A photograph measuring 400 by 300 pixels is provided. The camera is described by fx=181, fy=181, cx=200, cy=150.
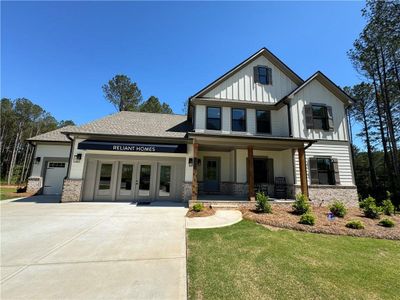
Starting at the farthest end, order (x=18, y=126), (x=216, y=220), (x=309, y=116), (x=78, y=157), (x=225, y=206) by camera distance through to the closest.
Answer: (x=18, y=126) → (x=309, y=116) → (x=78, y=157) → (x=225, y=206) → (x=216, y=220)

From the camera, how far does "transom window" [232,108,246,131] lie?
42.9 feet

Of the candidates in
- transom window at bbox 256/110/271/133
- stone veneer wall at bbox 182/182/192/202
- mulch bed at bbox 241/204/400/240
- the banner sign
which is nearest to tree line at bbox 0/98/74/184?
the banner sign

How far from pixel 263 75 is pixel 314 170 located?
25.6ft

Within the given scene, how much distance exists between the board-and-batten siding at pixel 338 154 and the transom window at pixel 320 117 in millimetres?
1232

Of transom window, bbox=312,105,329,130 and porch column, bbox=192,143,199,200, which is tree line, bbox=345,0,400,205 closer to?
transom window, bbox=312,105,329,130

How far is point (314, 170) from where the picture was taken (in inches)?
468

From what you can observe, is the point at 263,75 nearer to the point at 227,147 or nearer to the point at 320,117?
the point at 320,117

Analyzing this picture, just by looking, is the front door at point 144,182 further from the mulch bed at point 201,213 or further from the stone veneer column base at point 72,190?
the mulch bed at point 201,213

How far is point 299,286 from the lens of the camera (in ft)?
10.5

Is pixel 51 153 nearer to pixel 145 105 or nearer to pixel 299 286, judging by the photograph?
pixel 145 105

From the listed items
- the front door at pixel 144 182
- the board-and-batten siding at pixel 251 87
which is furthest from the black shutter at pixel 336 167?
the front door at pixel 144 182

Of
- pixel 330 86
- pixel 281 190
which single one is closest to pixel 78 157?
pixel 281 190

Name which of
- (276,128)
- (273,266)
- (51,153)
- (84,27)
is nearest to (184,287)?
(273,266)

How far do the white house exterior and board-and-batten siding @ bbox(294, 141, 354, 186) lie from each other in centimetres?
7
